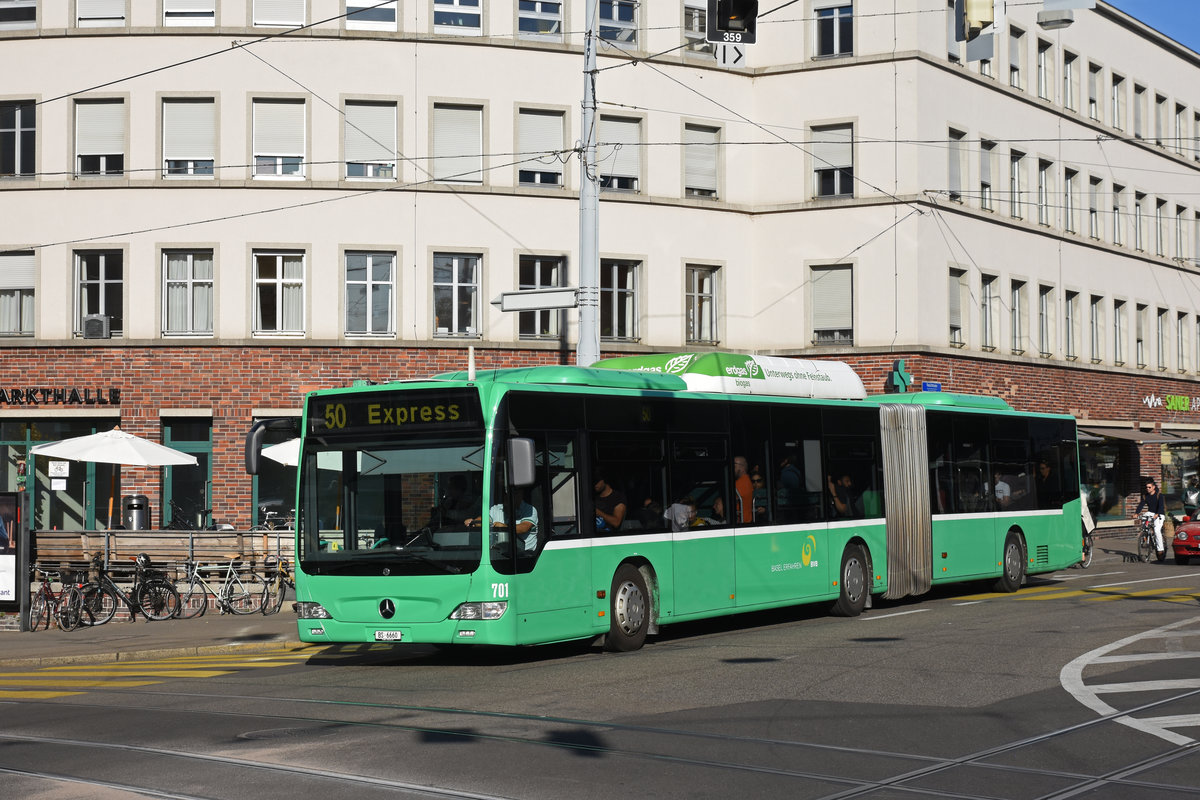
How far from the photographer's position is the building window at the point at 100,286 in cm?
3094

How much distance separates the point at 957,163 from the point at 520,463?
935 inches

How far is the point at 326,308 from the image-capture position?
102 ft

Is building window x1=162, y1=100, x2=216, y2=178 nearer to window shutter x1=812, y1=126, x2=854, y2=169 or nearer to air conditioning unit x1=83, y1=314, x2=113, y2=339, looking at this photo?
air conditioning unit x1=83, y1=314, x2=113, y2=339

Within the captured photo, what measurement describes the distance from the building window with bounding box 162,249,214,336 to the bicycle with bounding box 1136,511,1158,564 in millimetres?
20548

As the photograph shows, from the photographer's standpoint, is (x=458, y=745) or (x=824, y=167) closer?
(x=458, y=745)

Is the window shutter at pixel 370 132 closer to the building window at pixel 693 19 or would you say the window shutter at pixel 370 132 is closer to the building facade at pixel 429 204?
the building facade at pixel 429 204

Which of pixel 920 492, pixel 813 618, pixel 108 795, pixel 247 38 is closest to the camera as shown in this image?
pixel 108 795

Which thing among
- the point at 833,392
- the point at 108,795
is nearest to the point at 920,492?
the point at 833,392

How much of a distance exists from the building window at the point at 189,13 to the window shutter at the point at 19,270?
5550 mm

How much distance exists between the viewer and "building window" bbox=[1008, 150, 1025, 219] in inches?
1492

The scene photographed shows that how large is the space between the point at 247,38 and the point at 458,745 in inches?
936

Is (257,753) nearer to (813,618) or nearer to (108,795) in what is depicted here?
(108,795)

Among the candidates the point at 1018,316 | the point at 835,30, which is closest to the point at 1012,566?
the point at 1018,316

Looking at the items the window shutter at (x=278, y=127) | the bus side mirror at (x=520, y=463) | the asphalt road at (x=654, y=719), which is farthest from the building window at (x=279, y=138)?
the bus side mirror at (x=520, y=463)
